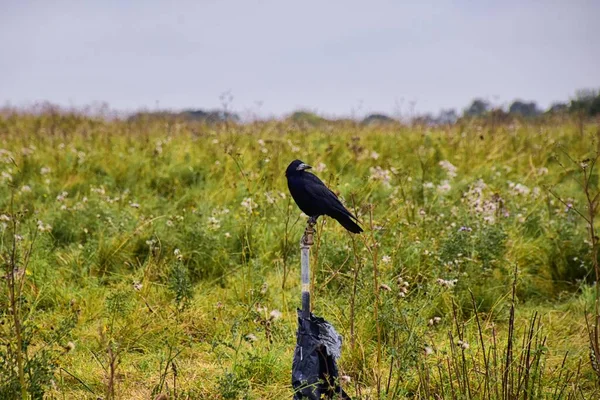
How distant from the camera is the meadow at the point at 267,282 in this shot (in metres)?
2.67

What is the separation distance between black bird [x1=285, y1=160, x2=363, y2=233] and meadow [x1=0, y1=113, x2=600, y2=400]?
106 mm

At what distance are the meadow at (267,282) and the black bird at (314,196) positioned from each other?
106 millimetres

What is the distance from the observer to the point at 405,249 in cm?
430

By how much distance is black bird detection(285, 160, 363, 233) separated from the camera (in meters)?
2.63

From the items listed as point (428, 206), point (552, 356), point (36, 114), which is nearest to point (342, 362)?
point (552, 356)

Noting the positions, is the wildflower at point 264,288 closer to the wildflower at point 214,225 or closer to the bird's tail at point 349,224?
the wildflower at point 214,225

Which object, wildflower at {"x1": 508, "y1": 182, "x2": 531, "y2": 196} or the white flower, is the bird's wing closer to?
wildflower at {"x1": 508, "y1": 182, "x2": 531, "y2": 196}

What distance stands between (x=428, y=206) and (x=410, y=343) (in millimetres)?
3073

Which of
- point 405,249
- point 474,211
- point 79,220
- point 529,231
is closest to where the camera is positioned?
point 405,249

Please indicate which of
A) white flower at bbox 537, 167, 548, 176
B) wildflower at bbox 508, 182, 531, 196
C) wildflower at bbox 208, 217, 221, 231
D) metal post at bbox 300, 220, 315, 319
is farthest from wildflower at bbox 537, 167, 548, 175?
metal post at bbox 300, 220, 315, 319

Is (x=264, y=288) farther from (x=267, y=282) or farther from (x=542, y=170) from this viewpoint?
(x=542, y=170)

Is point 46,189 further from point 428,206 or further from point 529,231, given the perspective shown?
point 529,231

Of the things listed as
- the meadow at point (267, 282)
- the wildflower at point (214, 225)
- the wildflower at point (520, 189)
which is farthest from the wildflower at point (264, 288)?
the wildflower at point (520, 189)

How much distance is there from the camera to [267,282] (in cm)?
414
